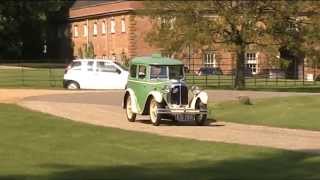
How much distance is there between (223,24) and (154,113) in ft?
75.4

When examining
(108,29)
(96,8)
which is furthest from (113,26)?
(96,8)

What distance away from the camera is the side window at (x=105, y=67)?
142 ft

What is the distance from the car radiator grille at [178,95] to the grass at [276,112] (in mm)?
2445

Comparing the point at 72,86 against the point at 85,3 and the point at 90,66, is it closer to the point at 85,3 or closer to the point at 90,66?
the point at 90,66

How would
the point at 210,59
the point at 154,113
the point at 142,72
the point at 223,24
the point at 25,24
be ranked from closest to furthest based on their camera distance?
the point at 154,113
the point at 142,72
the point at 223,24
the point at 210,59
the point at 25,24

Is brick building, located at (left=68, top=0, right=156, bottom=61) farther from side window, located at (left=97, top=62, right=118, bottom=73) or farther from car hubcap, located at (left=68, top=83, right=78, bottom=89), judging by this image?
side window, located at (left=97, top=62, right=118, bottom=73)

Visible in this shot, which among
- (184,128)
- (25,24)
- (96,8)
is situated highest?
(96,8)

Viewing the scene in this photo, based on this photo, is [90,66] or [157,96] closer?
[157,96]

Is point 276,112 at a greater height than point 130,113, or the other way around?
point 130,113

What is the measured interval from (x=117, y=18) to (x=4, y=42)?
1487 centimetres

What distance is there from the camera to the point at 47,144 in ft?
58.0

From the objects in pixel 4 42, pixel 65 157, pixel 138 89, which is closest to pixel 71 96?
pixel 138 89

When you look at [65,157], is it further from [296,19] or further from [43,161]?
[296,19]

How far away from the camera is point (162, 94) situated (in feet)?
75.3
